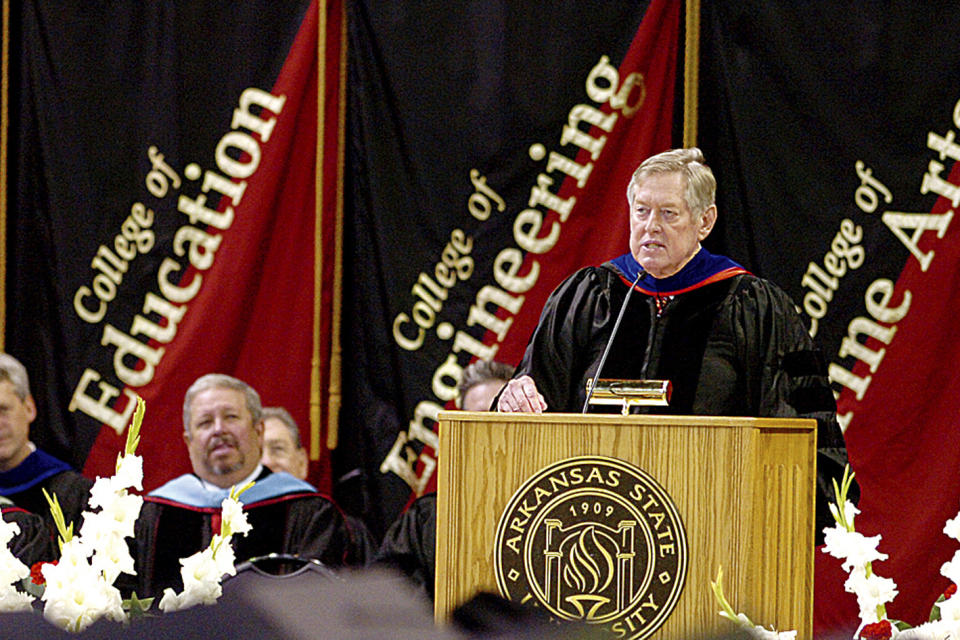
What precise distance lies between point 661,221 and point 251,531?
7.59 ft

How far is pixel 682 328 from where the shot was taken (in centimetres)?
261

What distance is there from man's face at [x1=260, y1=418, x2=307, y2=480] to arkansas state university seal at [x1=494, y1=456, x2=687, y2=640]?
2.96 meters

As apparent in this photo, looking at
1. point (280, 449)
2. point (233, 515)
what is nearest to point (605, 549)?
point (233, 515)

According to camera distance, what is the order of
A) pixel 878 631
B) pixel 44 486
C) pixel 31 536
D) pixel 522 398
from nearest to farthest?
pixel 878 631, pixel 522 398, pixel 31 536, pixel 44 486

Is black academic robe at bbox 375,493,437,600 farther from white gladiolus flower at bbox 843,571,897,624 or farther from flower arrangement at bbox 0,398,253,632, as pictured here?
white gladiolus flower at bbox 843,571,897,624

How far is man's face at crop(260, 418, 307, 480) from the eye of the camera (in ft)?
15.6

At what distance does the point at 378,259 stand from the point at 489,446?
3183 millimetres

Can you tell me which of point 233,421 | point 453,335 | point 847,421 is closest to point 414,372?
point 453,335

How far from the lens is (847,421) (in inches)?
186

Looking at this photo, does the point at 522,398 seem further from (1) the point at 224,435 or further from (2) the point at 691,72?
(2) the point at 691,72

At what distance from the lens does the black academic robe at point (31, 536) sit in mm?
4008

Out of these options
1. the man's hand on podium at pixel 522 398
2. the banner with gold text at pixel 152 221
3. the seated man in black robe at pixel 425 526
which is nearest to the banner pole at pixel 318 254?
the banner with gold text at pixel 152 221

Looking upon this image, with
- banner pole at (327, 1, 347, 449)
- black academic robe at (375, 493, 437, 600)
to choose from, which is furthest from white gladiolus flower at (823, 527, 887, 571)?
banner pole at (327, 1, 347, 449)

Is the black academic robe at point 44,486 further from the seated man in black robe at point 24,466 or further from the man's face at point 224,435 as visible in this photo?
the man's face at point 224,435
